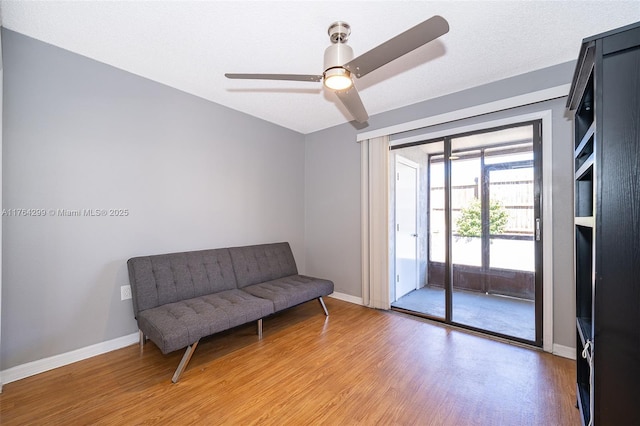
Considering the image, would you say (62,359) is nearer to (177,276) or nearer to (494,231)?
(177,276)

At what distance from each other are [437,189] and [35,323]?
395 cm

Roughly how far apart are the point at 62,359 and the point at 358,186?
11.2ft

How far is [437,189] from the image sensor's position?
319 centimetres

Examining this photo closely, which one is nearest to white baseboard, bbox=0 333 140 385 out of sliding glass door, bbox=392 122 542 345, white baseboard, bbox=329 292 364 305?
white baseboard, bbox=329 292 364 305

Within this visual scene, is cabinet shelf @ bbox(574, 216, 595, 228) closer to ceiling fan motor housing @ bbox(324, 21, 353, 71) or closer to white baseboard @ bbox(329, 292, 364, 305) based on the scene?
ceiling fan motor housing @ bbox(324, 21, 353, 71)

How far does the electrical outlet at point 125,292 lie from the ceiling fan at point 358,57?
6.99ft

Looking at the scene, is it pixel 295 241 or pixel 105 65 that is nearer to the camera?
pixel 105 65

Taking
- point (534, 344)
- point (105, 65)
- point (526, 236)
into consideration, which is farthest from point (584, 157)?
point (105, 65)

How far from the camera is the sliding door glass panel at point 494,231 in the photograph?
2.60m

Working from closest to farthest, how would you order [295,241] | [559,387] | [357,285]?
[559,387], [357,285], [295,241]

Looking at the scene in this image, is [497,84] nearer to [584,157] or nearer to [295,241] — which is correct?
[584,157]

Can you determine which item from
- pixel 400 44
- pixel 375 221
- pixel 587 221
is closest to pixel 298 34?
pixel 400 44

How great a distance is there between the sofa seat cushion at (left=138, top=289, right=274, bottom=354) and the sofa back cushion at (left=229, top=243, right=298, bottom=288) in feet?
1.42

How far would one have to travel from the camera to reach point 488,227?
282 centimetres
